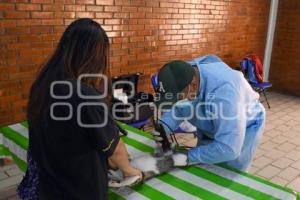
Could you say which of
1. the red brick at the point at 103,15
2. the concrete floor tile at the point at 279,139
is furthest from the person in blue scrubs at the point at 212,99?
the concrete floor tile at the point at 279,139

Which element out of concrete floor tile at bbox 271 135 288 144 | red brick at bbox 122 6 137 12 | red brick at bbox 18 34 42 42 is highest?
red brick at bbox 122 6 137 12

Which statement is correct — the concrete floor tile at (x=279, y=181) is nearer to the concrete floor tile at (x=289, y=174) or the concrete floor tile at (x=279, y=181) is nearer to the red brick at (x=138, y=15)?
the concrete floor tile at (x=289, y=174)

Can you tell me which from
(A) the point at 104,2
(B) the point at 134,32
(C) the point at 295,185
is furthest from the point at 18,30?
(C) the point at 295,185

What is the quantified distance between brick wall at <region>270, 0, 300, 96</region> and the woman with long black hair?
19.4 feet

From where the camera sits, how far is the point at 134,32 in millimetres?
3912

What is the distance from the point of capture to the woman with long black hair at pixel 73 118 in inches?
42.9

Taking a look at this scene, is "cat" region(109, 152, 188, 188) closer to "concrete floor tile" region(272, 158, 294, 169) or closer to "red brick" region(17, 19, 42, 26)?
"red brick" region(17, 19, 42, 26)

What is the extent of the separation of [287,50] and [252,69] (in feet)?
4.92

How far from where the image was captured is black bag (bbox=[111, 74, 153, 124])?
3117mm

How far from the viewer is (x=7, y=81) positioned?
9.58 ft

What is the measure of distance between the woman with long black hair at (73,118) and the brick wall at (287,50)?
19.4 feet

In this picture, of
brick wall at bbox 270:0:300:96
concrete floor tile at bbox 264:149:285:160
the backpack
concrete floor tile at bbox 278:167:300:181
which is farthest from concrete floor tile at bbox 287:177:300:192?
brick wall at bbox 270:0:300:96

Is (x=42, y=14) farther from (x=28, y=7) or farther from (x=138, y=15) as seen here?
(x=138, y=15)

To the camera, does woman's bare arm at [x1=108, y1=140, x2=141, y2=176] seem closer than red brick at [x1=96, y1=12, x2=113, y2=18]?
Yes
